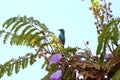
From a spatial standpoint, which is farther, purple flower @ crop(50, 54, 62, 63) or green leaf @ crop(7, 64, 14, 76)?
green leaf @ crop(7, 64, 14, 76)

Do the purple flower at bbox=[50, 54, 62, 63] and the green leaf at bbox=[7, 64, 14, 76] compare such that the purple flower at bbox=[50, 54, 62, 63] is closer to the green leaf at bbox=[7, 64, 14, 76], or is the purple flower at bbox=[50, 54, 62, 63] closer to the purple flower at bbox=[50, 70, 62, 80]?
the purple flower at bbox=[50, 70, 62, 80]

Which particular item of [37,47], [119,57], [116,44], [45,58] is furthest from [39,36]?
[119,57]

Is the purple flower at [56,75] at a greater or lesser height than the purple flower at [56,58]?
lesser

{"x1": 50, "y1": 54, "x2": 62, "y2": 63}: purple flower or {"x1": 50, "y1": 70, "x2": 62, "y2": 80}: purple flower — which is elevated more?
{"x1": 50, "y1": 54, "x2": 62, "y2": 63}: purple flower

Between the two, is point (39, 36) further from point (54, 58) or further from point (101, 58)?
point (101, 58)

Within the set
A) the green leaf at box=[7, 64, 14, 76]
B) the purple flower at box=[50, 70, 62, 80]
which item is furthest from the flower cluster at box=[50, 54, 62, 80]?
the green leaf at box=[7, 64, 14, 76]

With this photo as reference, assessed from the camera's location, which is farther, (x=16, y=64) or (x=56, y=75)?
(x=16, y=64)

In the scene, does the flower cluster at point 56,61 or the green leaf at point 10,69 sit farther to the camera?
the green leaf at point 10,69

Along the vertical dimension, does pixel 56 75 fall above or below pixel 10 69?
below

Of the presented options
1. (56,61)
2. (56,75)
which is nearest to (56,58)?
(56,61)

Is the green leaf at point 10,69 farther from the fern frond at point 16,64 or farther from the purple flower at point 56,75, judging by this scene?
the purple flower at point 56,75

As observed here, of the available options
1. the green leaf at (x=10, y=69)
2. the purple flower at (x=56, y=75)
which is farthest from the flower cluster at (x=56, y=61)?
the green leaf at (x=10, y=69)

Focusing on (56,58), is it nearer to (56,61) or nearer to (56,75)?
(56,61)

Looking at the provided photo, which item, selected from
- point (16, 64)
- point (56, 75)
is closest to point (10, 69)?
point (16, 64)
